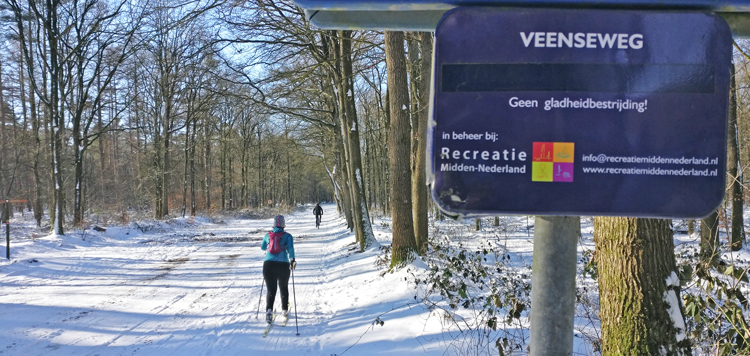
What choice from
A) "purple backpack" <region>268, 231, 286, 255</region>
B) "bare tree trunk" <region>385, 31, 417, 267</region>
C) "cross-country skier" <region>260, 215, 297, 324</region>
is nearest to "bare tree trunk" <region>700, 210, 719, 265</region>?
"bare tree trunk" <region>385, 31, 417, 267</region>

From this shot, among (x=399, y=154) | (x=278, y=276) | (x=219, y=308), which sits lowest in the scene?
(x=219, y=308)

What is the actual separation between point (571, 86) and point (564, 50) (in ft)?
0.35

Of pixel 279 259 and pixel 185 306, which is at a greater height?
pixel 279 259

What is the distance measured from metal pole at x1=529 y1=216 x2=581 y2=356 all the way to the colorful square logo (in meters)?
0.14

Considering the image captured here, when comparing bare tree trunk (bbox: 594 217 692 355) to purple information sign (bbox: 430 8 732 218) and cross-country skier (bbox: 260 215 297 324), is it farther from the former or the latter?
cross-country skier (bbox: 260 215 297 324)

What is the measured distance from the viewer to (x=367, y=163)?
39.5 m

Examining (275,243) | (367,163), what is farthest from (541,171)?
(367,163)

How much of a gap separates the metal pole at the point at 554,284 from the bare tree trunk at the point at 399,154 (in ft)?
28.9

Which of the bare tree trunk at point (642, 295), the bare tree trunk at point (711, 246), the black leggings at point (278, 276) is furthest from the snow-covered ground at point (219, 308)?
the bare tree trunk at point (642, 295)

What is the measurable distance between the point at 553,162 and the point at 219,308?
8397 mm

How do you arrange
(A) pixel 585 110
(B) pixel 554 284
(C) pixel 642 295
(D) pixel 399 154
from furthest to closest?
(D) pixel 399 154 < (C) pixel 642 295 < (B) pixel 554 284 < (A) pixel 585 110

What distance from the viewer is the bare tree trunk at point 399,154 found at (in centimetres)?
1024

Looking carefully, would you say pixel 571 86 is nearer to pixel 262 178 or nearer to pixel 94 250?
pixel 94 250

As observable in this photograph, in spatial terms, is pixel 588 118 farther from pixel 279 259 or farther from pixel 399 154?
pixel 399 154
